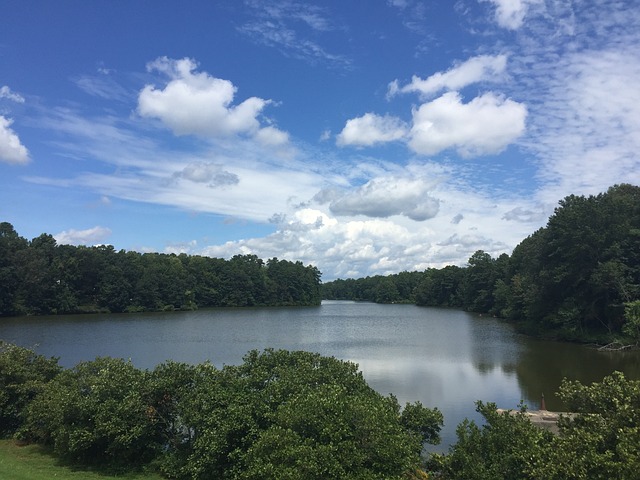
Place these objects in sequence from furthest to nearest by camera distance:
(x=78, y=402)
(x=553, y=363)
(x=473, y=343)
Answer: (x=473, y=343), (x=553, y=363), (x=78, y=402)

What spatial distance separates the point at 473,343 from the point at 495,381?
18.4m

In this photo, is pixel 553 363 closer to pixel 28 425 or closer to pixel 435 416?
pixel 435 416

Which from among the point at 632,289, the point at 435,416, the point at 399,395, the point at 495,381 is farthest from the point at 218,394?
the point at 632,289

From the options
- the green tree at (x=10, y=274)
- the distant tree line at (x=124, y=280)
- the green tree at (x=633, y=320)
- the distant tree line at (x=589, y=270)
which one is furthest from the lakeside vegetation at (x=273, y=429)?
the distant tree line at (x=124, y=280)

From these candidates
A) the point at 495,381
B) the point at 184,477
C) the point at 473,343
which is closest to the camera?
the point at 184,477

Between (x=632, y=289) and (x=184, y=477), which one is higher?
(x=632, y=289)

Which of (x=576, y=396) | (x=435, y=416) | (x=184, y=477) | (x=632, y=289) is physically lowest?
(x=184, y=477)

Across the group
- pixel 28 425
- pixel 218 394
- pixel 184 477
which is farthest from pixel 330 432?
pixel 28 425

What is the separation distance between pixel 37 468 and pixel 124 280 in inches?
3120

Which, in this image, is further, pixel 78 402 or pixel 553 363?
pixel 553 363

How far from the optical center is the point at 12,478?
11617 millimetres

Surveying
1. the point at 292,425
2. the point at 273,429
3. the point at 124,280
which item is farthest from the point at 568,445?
the point at 124,280

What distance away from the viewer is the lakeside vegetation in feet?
31.6

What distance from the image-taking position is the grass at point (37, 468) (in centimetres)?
1234
